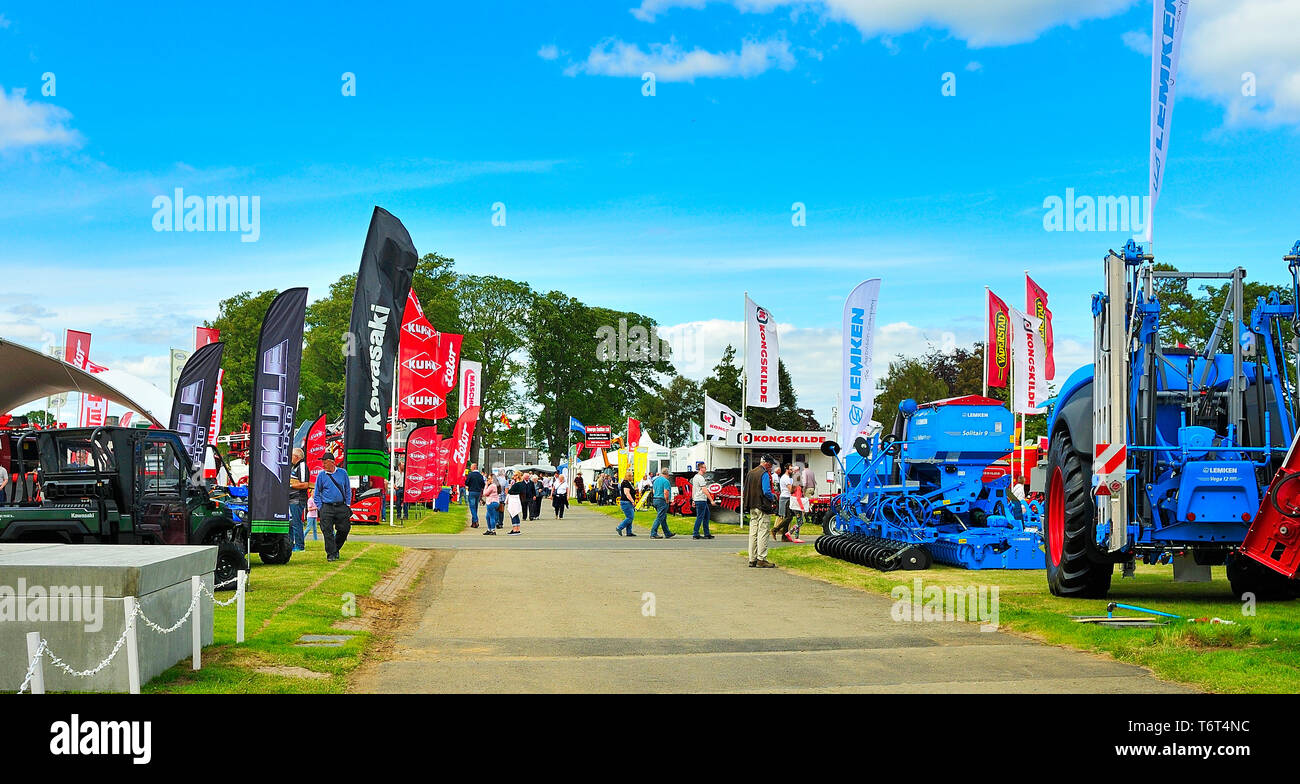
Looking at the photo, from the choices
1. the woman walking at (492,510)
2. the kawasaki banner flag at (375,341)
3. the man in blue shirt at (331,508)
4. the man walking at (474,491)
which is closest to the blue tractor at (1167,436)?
the man in blue shirt at (331,508)

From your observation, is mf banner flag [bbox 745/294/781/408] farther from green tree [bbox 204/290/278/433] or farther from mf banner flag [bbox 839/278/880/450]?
green tree [bbox 204/290/278/433]

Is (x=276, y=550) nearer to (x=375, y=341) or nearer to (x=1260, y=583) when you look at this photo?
(x=375, y=341)

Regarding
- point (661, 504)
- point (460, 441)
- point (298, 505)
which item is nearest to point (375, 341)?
point (298, 505)

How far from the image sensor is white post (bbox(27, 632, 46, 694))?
281 inches

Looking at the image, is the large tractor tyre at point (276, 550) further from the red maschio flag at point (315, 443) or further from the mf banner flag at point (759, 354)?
the mf banner flag at point (759, 354)

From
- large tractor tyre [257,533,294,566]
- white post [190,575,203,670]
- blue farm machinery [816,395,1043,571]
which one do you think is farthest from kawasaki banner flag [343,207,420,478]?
white post [190,575,203,670]

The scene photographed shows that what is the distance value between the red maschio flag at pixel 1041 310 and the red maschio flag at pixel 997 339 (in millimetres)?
677

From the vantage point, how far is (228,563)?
586 inches

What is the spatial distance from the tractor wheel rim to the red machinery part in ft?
9.36

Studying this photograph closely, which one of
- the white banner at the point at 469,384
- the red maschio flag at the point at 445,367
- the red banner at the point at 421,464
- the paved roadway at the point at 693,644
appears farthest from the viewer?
the white banner at the point at 469,384

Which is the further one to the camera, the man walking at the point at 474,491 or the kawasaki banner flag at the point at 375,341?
the man walking at the point at 474,491

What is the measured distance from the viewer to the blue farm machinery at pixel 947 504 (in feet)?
59.8
